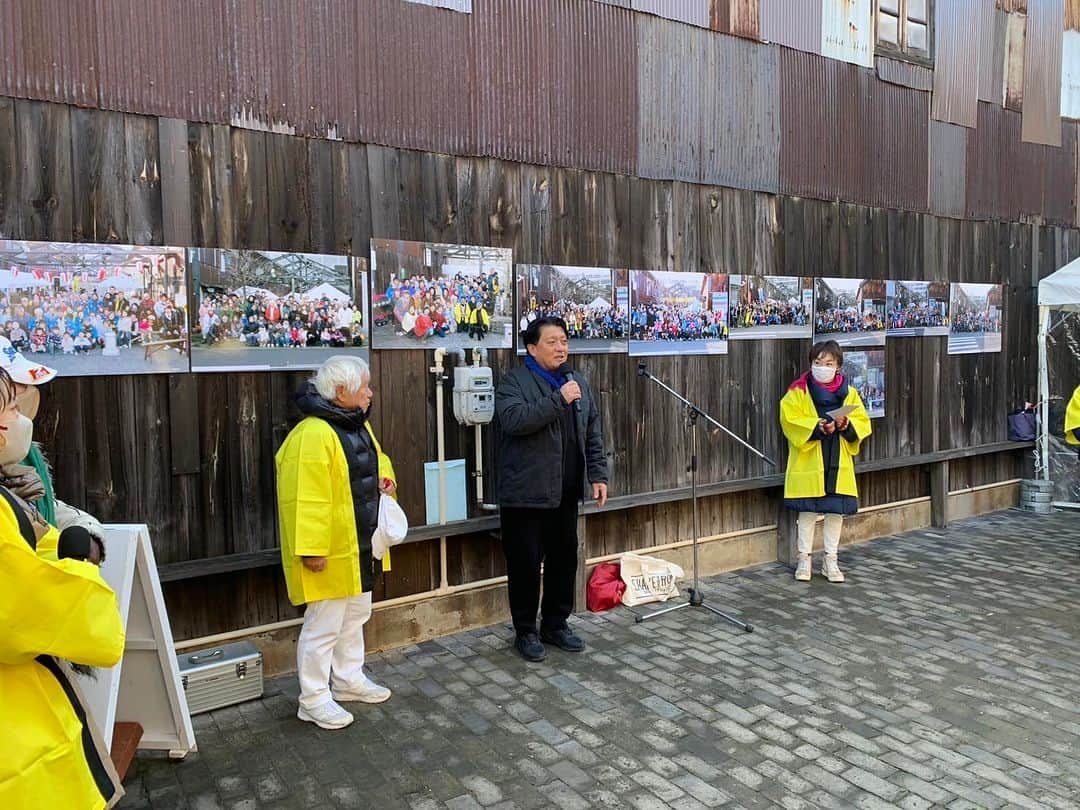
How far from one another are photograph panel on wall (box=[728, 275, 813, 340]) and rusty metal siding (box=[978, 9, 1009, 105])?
3159 millimetres

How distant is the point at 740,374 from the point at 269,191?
374 centimetres

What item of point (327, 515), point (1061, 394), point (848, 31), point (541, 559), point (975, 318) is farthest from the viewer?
point (1061, 394)

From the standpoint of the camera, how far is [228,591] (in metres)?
4.37

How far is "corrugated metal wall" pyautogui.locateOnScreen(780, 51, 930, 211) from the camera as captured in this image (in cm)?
667

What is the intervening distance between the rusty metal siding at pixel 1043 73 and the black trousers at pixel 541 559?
22.5 feet

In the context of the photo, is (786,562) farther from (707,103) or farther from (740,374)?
(707,103)

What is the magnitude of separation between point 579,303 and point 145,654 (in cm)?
325

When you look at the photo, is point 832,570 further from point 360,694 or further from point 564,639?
point 360,694

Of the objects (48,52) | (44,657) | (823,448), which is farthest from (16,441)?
(823,448)

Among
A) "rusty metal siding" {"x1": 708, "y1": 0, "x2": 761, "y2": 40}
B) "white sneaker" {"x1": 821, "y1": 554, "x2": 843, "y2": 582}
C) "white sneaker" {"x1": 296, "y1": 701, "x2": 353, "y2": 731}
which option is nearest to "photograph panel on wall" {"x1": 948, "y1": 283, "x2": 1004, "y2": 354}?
"white sneaker" {"x1": 821, "y1": 554, "x2": 843, "y2": 582}

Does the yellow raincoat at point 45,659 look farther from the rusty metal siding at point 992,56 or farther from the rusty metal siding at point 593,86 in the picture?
the rusty metal siding at point 992,56

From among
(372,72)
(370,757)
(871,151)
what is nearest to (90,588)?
(370,757)

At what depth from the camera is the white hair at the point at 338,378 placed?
3.93m

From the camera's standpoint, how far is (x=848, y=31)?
22.8 ft
